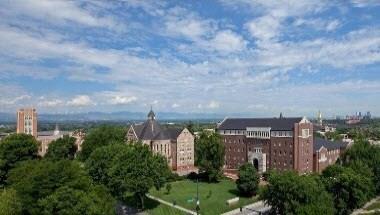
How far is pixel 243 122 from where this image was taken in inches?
4341

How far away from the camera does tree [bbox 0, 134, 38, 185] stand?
83.2m

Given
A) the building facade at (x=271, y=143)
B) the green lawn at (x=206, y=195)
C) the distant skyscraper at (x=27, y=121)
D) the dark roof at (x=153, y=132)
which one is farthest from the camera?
the distant skyscraper at (x=27, y=121)

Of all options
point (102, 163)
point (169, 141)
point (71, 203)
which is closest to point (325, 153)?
point (169, 141)

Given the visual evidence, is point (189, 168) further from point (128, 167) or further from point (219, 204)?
point (128, 167)

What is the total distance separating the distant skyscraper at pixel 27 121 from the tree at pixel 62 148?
3938 cm

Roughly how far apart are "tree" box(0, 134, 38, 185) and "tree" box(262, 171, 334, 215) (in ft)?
173

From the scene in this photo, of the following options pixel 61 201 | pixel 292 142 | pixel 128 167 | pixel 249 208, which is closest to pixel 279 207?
pixel 249 208

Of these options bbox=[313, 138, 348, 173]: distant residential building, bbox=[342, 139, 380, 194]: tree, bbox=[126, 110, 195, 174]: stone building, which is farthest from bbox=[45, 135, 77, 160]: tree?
bbox=[342, 139, 380, 194]: tree

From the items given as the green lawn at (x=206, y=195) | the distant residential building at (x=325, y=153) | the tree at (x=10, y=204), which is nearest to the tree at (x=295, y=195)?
the green lawn at (x=206, y=195)

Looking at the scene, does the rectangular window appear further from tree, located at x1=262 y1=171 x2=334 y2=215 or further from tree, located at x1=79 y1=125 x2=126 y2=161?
tree, located at x1=79 y1=125 x2=126 y2=161

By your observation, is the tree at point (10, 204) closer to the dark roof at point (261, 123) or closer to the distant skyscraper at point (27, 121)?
the dark roof at point (261, 123)

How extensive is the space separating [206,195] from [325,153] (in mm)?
43369

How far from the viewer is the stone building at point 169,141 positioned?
355ft

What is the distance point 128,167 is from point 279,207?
23.6 m
